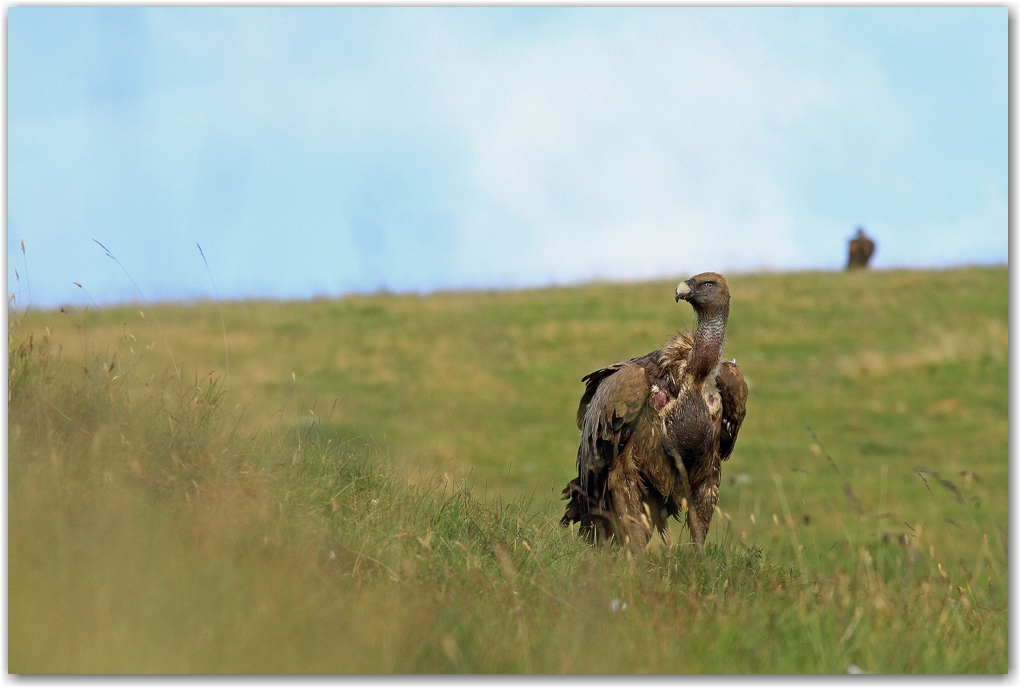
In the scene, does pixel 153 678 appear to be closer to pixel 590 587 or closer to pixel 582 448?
pixel 590 587

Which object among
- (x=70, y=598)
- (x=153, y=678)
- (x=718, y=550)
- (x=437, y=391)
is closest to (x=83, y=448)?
(x=70, y=598)

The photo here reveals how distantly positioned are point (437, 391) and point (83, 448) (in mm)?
17724

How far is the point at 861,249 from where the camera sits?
116ft

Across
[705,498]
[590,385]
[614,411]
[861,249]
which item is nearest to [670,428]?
[614,411]

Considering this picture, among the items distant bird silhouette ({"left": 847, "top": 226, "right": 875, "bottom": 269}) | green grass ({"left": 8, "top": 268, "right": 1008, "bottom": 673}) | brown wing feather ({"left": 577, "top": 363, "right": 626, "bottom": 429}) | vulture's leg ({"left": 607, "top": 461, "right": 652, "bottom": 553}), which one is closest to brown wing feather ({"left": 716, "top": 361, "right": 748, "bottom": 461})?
vulture's leg ({"left": 607, "top": 461, "right": 652, "bottom": 553})

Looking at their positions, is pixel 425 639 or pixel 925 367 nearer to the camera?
pixel 425 639

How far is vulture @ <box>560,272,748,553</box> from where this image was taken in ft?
20.4

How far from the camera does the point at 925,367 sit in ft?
76.5

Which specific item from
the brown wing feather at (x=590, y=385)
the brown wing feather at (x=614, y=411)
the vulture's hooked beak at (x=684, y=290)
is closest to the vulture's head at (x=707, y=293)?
the vulture's hooked beak at (x=684, y=290)

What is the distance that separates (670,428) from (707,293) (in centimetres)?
91

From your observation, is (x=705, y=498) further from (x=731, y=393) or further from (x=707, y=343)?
(x=707, y=343)

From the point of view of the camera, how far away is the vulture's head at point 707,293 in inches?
243

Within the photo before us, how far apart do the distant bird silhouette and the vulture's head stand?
31.2 metres

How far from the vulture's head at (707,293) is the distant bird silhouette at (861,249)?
1229 inches
